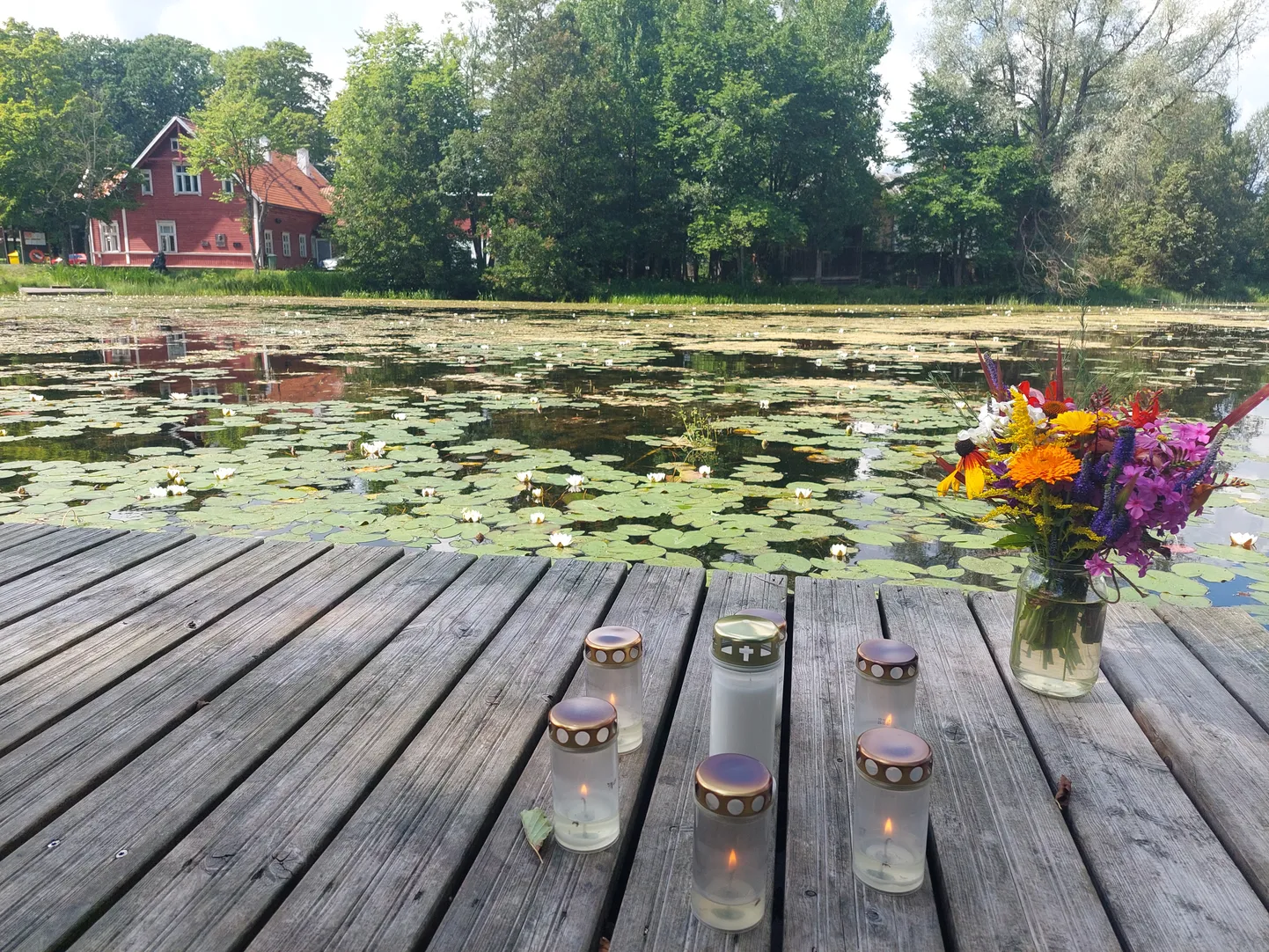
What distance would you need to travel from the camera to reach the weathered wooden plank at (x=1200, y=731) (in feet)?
3.26

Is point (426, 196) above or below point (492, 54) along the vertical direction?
below

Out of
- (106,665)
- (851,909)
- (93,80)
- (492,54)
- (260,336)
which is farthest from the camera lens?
(93,80)

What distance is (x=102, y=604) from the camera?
5.40 feet

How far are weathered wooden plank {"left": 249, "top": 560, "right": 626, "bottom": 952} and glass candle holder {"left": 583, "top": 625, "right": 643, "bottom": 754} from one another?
144mm

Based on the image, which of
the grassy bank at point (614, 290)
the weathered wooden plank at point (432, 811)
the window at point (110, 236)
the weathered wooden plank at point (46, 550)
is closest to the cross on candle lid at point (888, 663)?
the weathered wooden plank at point (432, 811)

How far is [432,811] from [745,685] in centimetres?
40

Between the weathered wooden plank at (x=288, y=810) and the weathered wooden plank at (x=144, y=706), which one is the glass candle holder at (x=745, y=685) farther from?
the weathered wooden plank at (x=144, y=706)

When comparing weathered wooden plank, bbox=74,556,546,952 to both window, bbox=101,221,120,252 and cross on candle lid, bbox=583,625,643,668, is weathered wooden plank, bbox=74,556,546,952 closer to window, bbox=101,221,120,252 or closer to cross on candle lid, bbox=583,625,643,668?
cross on candle lid, bbox=583,625,643,668

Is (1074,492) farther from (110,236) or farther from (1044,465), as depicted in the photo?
(110,236)

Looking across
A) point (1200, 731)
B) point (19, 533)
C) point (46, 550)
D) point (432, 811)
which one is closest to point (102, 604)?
point (46, 550)

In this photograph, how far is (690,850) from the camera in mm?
949

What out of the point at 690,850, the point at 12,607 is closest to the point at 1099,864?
the point at 690,850

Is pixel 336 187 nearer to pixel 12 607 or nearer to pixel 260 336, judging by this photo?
pixel 260 336

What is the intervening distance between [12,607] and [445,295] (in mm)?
21966
